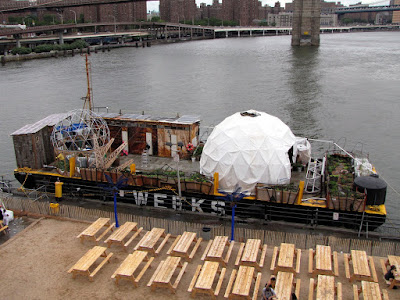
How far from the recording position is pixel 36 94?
211ft

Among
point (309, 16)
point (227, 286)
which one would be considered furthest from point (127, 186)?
point (309, 16)

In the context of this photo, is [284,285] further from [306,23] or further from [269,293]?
[306,23]

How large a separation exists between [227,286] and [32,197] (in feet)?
49.2

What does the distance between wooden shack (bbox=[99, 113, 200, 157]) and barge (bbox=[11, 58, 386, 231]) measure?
6 cm

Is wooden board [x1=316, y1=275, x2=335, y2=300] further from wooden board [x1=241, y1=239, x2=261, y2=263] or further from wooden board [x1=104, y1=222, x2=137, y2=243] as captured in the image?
wooden board [x1=104, y1=222, x2=137, y2=243]

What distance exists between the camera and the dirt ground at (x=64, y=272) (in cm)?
1401

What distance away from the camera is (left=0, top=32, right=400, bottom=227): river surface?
4356 centimetres

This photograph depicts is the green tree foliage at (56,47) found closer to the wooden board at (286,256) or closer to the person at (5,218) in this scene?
the person at (5,218)

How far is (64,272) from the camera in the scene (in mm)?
15352

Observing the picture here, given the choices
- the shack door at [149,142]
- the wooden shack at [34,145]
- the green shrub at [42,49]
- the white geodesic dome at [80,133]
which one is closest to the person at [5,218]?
the white geodesic dome at [80,133]

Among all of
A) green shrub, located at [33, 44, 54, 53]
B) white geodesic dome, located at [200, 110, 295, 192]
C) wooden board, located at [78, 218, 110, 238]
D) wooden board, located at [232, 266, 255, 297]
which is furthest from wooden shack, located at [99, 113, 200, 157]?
green shrub, located at [33, 44, 54, 53]

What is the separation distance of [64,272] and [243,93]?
51.3 m

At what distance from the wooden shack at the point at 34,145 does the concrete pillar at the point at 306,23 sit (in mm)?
131896

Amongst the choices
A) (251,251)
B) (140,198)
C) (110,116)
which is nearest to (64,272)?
(251,251)
